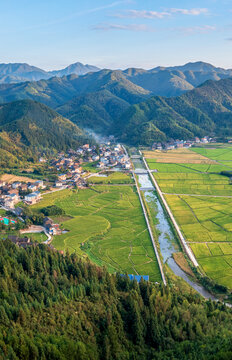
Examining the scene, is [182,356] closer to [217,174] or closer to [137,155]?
[217,174]

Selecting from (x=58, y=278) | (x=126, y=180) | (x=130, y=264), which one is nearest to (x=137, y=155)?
(x=126, y=180)

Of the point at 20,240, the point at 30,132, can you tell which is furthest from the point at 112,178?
the point at 30,132

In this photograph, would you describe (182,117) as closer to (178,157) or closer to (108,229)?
(178,157)

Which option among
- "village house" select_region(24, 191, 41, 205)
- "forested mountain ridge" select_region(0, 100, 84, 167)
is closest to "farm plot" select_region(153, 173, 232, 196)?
"village house" select_region(24, 191, 41, 205)

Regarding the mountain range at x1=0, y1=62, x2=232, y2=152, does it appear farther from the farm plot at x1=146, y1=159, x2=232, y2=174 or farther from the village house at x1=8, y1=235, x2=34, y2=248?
the village house at x1=8, y1=235, x2=34, y2=248

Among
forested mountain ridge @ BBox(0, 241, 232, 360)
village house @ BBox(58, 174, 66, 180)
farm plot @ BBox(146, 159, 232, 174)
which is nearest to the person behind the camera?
forested mountain ridge @ BBox(0, 241, 232, 360)
